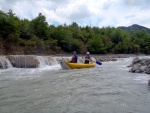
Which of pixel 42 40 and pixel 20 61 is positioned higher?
pixel 42 40

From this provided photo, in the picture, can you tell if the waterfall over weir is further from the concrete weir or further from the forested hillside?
the forested hillside

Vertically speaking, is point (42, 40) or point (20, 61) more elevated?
point (42, 40)

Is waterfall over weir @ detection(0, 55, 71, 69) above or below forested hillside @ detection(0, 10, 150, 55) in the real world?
below

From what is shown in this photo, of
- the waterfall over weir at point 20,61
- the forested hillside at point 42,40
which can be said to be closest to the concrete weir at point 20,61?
the waterfall over weir at point 20,61

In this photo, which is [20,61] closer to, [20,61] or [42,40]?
[20,61]

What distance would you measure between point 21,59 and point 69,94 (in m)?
12.5

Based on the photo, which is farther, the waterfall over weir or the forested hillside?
the forested hillside

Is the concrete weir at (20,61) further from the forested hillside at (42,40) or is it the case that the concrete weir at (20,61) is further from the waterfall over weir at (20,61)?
the forested hillside at (42,40)

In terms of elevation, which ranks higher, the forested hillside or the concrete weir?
the forested hillside

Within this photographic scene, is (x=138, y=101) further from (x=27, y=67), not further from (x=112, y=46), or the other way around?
(x=112, y=46)

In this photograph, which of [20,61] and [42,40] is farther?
[42,40]

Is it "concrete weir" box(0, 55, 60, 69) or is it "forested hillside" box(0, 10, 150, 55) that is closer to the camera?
"concrete weir" box(0, 55, 60, 69)

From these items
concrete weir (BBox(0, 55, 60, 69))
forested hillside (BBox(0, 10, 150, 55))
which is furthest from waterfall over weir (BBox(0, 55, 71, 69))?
forested hillside (BBox(0, 10, 150, 55))

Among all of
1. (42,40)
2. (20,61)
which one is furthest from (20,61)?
(42,40)
